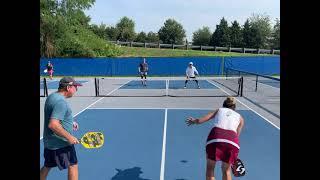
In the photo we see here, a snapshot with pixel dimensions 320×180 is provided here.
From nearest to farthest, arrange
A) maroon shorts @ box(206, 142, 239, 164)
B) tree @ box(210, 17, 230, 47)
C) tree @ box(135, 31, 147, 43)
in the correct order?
maroon shorts @ box(206, 142, 239, 164) → tree @ box(210, 17, 230, 47) → tree @ box(135, 31, 147, 43)

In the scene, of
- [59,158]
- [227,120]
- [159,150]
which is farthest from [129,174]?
[227,120]

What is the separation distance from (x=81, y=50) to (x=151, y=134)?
43538 millimetres

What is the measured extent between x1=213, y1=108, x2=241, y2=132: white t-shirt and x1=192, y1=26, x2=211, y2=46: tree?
279 ft

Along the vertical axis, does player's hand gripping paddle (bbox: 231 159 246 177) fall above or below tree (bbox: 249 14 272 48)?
below

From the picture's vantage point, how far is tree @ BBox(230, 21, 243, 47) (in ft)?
256

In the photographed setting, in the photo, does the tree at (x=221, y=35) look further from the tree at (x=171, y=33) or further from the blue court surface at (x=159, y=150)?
the blue court surface at (x=159, y=150)

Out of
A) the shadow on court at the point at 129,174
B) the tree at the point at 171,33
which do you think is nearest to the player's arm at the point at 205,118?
the shadow on court at the point at 129,174

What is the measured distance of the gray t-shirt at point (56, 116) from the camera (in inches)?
192

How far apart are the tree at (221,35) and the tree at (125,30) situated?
61.5 feet

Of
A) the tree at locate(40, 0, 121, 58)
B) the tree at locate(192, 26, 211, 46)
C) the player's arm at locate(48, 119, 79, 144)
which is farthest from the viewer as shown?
the tree at locate(192, 26, 211, 46)

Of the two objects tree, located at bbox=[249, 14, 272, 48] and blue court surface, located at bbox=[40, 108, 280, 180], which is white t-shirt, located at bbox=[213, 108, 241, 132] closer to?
blue court surface, located at bbox=[40, 108, 280, 180]

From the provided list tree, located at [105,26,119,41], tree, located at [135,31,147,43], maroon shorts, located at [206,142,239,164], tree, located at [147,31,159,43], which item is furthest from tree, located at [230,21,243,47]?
maroon shorts, located at [206,142,239,164]
